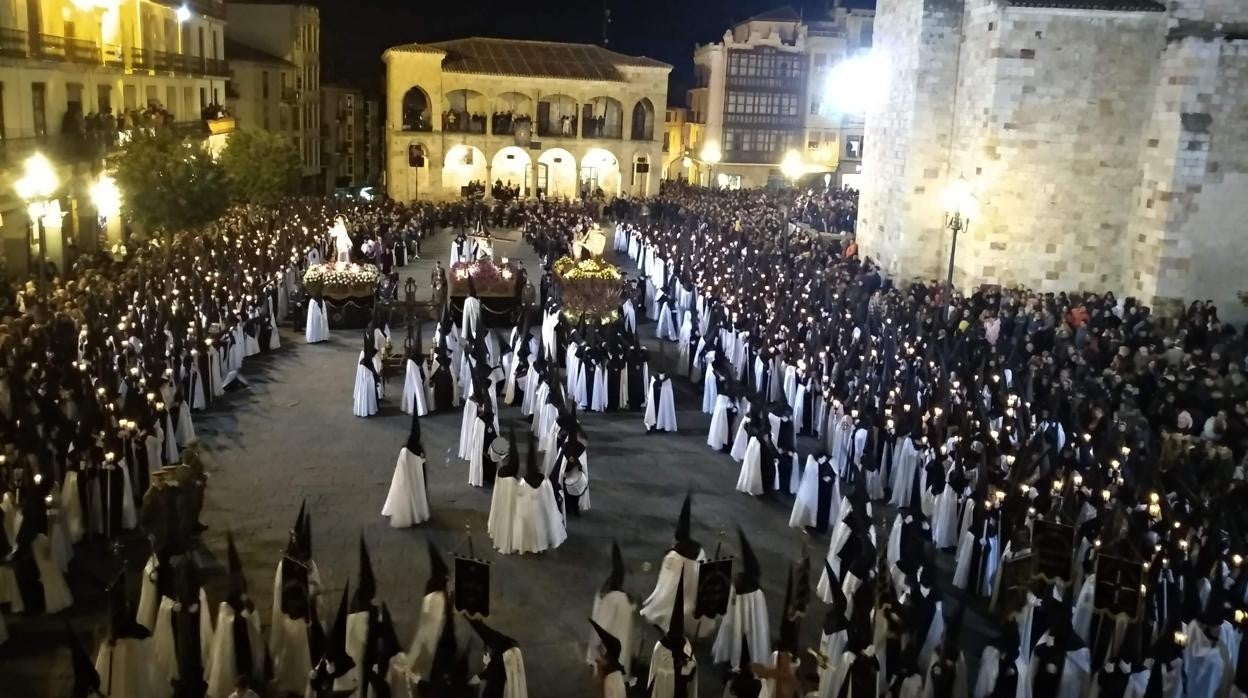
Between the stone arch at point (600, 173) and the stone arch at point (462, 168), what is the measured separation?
498cm

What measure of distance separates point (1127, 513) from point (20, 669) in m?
9.23

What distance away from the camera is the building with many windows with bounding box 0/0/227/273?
22.3 metres

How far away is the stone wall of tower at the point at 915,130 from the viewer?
76.6 ft

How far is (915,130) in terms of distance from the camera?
2394 cm

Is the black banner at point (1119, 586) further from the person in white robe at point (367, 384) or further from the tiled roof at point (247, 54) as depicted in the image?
the tiled roof at point (247, 54)

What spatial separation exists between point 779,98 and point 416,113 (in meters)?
18.4

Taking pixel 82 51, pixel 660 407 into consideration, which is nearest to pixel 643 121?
pixel 82 51

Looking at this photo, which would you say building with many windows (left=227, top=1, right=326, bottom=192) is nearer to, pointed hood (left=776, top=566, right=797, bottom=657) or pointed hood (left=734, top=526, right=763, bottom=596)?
pointed hood (left=734, top=526, right=763, bottom=596)

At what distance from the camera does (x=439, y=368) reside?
1543 cm

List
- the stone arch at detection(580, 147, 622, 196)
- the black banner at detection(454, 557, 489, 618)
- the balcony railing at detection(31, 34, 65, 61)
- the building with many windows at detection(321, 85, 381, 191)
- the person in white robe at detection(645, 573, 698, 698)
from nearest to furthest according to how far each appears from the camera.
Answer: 1. the person in white robe at detection(645, 573, 698, 698)
2. the black banner at detection(454, 557, 489, 618)
3. the balcony railing at detection(31, 34, 65, 61)
4. the stone arch at detection(580, 147, 622, 196)
5. the building with many windows at detection(321, 85, 381, 191)

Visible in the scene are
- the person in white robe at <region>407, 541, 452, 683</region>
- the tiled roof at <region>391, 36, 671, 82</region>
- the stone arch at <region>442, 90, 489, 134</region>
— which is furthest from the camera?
the stone arch at <region>442, 90, 489, 134</region>

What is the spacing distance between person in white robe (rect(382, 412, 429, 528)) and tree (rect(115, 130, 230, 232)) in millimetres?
15762

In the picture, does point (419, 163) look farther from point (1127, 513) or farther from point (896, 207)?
point (1127, 513)

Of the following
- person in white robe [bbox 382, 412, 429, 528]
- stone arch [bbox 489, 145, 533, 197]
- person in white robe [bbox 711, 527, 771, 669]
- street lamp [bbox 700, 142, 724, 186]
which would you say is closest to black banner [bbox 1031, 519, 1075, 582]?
person in white robe [bbox 711, 527, 771, 669]
